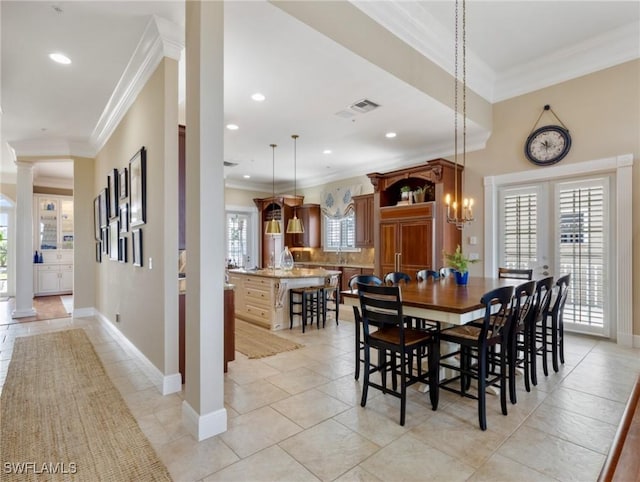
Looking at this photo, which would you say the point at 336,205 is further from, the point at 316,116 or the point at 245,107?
the point at 245,107

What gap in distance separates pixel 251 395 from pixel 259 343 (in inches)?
58.0

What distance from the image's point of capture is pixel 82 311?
236 inches

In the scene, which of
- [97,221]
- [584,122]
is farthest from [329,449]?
[97,221]

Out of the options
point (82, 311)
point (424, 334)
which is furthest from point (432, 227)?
point (82, 311)

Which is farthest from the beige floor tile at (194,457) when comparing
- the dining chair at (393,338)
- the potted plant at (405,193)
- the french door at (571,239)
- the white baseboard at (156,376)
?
Result: the potted plant at (405,193)

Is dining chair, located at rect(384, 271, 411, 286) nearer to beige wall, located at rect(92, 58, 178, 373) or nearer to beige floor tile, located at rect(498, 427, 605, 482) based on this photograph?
beige floor tile, located at rect(498, 427, 605, 482)

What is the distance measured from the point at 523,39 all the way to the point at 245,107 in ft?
11.7

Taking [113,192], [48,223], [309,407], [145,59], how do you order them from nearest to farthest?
[309,407] → [145,59] → [113,192] → [48,223]

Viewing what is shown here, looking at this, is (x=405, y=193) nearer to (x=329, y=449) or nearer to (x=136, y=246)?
(x=136, y=246)

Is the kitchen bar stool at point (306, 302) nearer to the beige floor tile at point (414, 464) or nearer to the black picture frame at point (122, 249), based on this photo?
the black picture frame at point (122, 249)

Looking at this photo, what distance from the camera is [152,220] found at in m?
3.17

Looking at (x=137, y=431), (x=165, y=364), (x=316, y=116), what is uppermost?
(x=316, y=116)

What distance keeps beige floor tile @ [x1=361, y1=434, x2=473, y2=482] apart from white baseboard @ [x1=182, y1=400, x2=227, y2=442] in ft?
3.22

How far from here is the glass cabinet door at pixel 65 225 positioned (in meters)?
9.23
